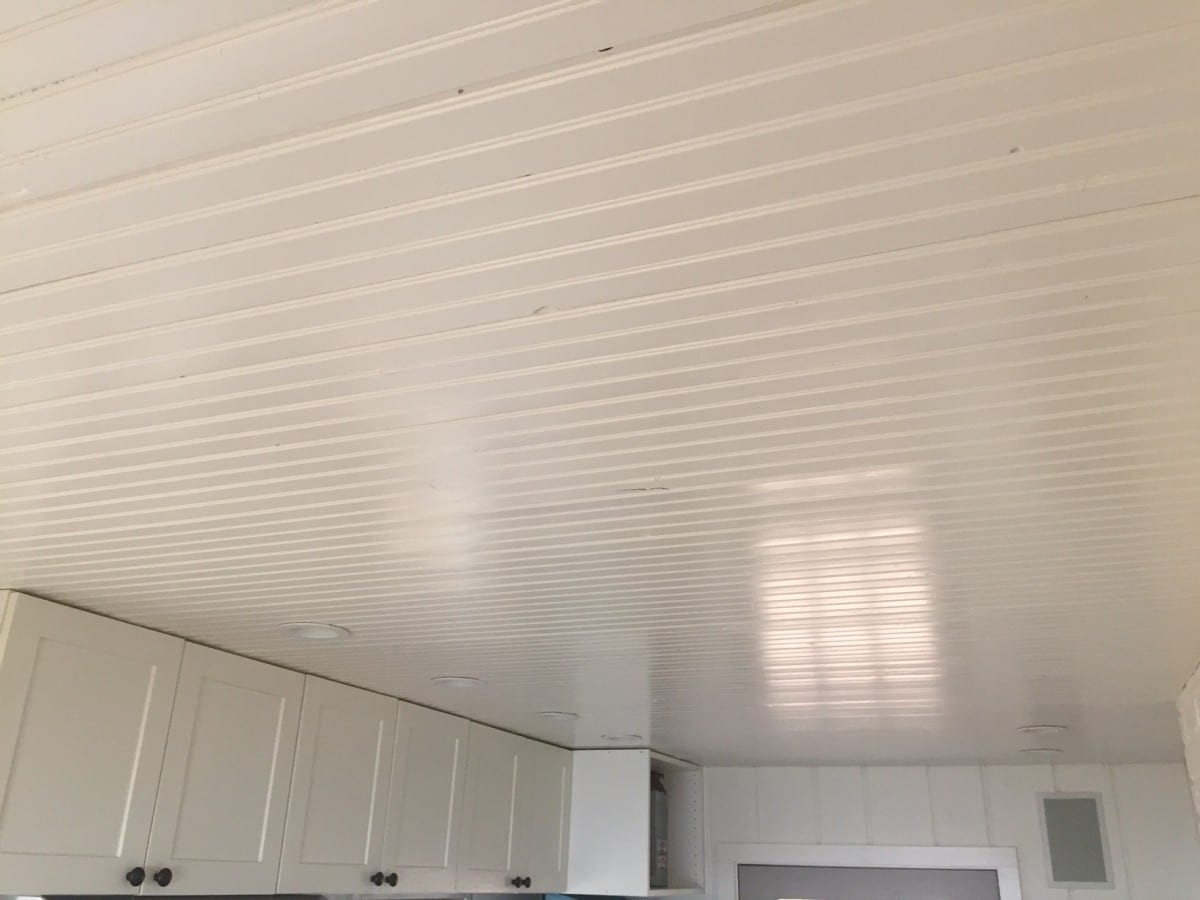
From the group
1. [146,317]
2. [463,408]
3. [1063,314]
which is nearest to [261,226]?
[146,317]

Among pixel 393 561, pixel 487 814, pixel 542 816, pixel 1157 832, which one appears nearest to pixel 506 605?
pixel 393 561

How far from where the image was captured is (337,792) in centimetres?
250

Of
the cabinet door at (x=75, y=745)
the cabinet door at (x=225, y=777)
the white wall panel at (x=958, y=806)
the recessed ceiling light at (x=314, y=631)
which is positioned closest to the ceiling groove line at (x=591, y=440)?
the cabinet door at (x=75, y=745)

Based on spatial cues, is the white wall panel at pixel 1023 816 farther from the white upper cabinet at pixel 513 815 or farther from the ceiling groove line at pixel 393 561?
the ceiling groove line at pixel 393 561

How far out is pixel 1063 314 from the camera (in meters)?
0.85

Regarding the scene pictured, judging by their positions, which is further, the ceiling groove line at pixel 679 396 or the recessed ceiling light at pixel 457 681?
the recessed ceiling light at pixel 457 681

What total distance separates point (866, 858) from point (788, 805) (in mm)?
342

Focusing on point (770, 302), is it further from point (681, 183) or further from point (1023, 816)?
point (1023, 816)

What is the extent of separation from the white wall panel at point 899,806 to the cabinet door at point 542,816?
115 centimetres

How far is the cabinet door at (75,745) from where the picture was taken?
168 centimetres

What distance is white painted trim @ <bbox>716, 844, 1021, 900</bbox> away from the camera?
11.5ft

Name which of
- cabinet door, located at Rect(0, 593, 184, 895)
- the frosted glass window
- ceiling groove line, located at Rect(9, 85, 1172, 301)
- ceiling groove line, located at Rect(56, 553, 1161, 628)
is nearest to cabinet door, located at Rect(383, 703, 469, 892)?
cabinet door, located at Rect(0, 593, 184, 895)

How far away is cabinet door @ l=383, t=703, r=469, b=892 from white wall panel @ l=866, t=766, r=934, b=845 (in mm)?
1647

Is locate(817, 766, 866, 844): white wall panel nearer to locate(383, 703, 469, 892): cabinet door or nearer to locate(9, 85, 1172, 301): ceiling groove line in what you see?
locate(383, 703, 469, 892): cabinet door
